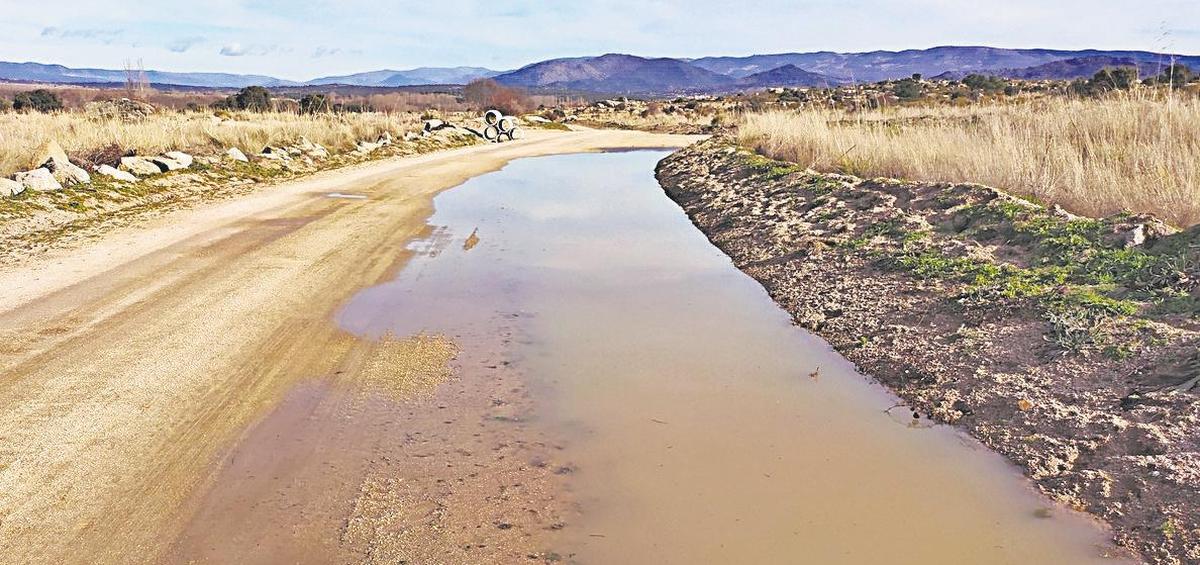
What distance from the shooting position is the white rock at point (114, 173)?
517 inches

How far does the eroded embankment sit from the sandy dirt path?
357cm

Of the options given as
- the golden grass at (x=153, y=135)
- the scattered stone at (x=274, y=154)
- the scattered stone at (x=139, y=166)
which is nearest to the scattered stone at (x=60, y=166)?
the golden grass at (x=153, y=135)

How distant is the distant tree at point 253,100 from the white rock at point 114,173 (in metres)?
27.1

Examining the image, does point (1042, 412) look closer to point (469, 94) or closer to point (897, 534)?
point (897, 534)

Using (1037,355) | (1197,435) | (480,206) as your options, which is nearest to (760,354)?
(1037,355)

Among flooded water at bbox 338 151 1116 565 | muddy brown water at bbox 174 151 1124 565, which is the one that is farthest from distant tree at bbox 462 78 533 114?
muddy brown water at bbox 174 151 1124 565

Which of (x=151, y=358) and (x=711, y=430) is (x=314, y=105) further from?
(x=711, y=430)

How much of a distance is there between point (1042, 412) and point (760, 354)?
1971mm

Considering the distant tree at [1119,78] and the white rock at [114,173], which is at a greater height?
the distant tree at [1119,78]

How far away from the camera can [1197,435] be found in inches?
149

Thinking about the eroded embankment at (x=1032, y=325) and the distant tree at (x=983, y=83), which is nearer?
the eroded embankment at (x=1032, y=325)

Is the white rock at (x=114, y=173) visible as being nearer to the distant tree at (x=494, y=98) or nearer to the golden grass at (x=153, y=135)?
the golden grass at (x=153, y=135)

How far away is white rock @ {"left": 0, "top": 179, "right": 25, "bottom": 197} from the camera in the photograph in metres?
10.8

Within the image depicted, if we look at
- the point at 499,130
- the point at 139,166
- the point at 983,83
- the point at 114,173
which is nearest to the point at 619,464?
the point at 114,173
